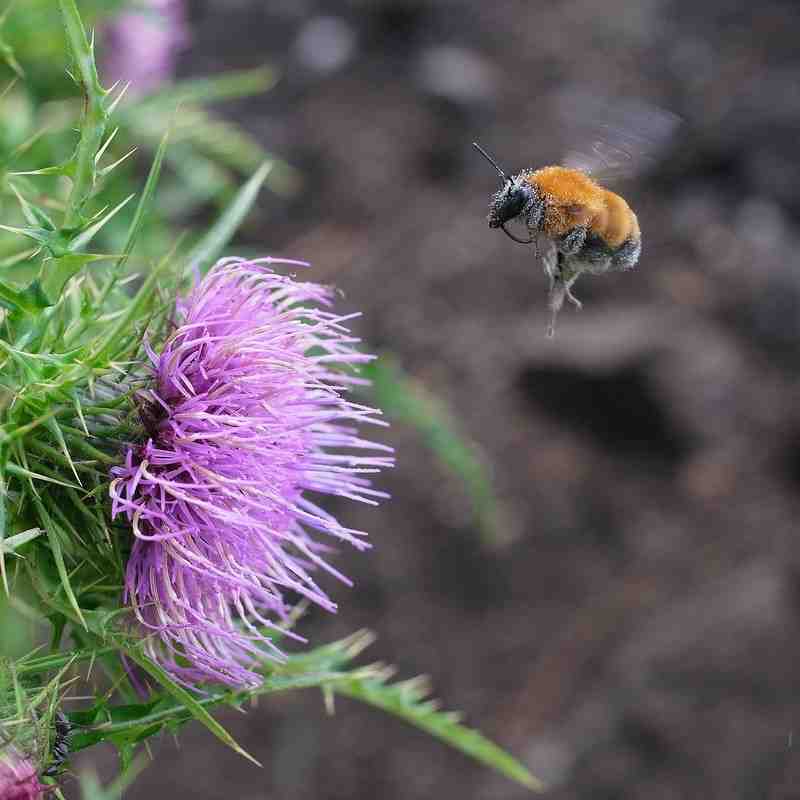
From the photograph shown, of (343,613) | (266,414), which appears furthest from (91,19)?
(343,613)

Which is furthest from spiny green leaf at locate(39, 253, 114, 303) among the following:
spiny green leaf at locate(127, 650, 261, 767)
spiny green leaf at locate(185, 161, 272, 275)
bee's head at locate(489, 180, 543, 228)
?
bee's head at locate(489, 180, 543, 228)

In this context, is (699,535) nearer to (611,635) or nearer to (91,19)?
(611,635)

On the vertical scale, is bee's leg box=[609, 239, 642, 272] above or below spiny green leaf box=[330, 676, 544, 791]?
above

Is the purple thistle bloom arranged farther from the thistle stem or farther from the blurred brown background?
the blurred brown background

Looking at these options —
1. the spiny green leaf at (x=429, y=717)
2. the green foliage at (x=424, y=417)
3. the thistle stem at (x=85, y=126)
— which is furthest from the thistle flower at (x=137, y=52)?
the spiny green leaf at (x=429, y=717)

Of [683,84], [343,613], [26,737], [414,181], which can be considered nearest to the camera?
[26,737]
